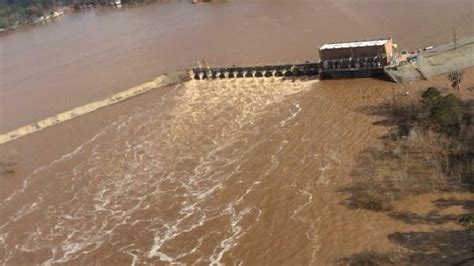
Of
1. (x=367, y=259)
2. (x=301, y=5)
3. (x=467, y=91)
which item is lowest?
(x=367, y=259)

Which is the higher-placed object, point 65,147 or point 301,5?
point 301,5

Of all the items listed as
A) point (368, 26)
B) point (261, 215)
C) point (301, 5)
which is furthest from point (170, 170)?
point (301, 5)

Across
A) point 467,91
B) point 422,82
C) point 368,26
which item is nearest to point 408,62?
point 422,82

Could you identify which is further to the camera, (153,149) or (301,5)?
(301,5)


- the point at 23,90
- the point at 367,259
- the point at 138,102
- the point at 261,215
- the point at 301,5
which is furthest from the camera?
the point at 301,5

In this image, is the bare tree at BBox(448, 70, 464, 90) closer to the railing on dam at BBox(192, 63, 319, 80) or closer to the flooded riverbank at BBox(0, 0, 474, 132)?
the flooded riverbank at BBox(0, 0, 474, 132)

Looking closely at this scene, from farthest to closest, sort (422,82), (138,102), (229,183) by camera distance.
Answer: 1. (138,102)
2. (422,82)
3. (229,183)

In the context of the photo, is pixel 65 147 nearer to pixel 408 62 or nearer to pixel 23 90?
pixel 23 90
